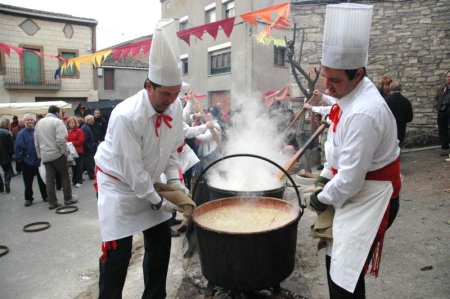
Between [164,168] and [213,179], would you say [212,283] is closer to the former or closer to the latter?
[164,168]

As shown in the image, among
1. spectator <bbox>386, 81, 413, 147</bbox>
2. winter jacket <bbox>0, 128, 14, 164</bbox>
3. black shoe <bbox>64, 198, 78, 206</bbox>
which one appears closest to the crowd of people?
spectator <bbox>386, 81, 413, 147</bbox>

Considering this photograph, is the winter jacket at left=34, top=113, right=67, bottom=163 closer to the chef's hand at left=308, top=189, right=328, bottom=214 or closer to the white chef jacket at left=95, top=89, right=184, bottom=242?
the white chef jacket at left=95, top=89, right=184, bottom=242

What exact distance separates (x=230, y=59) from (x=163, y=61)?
18.4 meters

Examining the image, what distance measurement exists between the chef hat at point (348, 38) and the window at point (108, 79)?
2754 cm

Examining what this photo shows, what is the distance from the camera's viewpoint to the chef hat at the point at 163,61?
2449mm

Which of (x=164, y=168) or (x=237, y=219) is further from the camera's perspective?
(x=237, y=219)

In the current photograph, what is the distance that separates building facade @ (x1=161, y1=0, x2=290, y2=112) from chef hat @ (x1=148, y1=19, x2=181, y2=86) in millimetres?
14943

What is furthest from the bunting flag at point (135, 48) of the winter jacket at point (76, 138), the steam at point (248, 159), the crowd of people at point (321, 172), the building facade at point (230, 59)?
the building facade at point (230, 59)

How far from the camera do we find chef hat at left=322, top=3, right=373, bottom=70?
1959 mm

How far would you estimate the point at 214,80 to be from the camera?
70.6ft

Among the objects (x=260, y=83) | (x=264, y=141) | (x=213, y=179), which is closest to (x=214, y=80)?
(x=260, y=83)

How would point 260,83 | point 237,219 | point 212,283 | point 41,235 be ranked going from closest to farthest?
point 212,283
point 237,219
point 41,235
point 260,83

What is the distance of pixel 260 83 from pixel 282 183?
15431 millimetres

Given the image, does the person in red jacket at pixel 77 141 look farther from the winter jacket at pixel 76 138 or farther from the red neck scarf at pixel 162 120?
the red neck scarf at pixel 162 120
